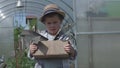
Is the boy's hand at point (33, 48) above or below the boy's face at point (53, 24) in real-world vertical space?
below

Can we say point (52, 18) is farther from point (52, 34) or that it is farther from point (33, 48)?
point (33, 48)

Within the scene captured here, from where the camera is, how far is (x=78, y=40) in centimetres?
541

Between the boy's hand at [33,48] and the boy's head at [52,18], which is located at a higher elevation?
the boy's head at [52,18]

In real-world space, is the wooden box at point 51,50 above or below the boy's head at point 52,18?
below

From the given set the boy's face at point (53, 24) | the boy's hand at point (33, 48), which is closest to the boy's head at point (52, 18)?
the boy's face at point (53, 24)

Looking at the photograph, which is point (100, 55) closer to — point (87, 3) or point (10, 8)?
point (87, 3)

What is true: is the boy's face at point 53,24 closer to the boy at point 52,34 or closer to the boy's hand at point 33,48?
the boy at point 52,34

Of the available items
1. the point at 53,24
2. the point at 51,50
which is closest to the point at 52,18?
the point at 53,24

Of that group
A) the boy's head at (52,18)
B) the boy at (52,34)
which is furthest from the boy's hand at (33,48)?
the boy's head at (52,18)

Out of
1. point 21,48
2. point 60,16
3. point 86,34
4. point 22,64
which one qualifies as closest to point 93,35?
point 86,34

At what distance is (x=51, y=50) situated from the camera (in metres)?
2.14

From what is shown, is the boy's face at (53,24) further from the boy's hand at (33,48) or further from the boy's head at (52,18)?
the boy's hand at (33,48)

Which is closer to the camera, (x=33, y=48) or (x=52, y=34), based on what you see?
(x=33, y=48)

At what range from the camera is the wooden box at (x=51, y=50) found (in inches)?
83.4
